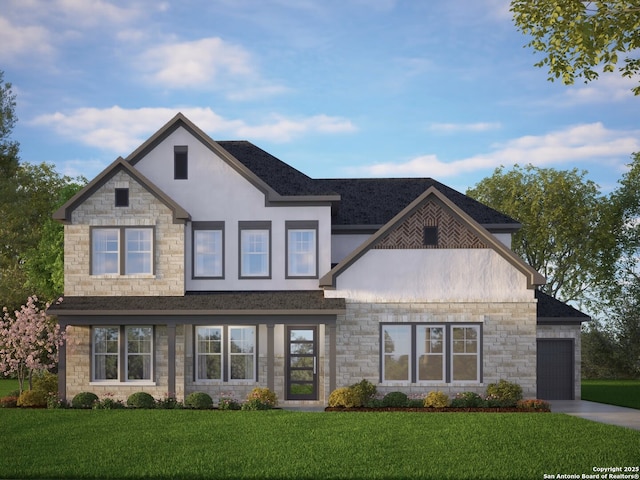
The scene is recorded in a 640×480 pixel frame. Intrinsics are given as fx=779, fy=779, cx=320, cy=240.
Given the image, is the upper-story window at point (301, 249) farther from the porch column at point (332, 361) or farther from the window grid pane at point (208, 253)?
the porch column at point (332, 361)

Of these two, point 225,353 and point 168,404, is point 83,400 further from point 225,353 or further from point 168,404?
point 225,353

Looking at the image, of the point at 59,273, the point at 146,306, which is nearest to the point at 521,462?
the point at 146,306

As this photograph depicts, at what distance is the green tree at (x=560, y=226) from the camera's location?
160 feet

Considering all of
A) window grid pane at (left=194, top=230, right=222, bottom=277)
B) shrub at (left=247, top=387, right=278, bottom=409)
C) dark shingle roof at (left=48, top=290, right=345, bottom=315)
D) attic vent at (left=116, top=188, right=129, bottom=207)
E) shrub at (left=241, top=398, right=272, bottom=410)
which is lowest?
shrub at (left=241, top=398, right=272, bottom=410)

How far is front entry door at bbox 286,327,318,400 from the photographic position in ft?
84.4

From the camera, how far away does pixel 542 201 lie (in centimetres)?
4972

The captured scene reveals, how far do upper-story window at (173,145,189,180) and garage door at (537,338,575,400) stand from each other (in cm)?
1416

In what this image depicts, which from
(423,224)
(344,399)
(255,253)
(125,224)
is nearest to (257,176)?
(255,253)

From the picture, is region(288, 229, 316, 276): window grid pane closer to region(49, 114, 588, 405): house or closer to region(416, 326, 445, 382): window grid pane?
region(49, 114, 588, 405): house

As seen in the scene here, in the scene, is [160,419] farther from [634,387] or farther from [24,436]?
[634,387]

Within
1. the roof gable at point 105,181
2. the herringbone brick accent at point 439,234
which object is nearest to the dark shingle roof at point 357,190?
the herringbone brick accent at point 439,234

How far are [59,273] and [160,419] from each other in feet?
82.0

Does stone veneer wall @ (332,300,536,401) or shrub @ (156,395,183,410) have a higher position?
stone veneer wall @ (332,300,536,401)

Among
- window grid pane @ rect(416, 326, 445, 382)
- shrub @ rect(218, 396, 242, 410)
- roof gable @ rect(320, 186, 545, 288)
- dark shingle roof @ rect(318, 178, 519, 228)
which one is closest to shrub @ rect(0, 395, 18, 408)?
shrub @ rect(218, 396, 242, 410)
